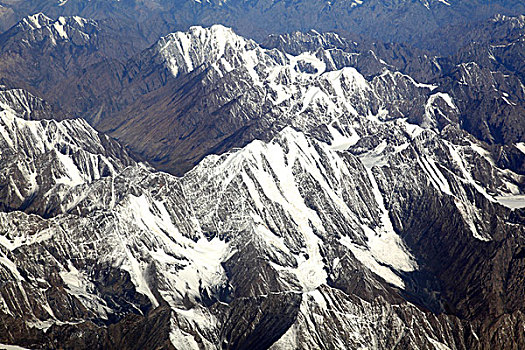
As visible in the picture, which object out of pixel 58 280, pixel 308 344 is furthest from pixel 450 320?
pixel 58 280

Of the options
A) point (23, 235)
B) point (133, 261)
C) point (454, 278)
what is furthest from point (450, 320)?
point (23, 235)

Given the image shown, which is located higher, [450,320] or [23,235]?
[23,235]

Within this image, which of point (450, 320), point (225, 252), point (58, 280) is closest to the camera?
point (450, 320)

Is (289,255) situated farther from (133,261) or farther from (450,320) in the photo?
(450,320)

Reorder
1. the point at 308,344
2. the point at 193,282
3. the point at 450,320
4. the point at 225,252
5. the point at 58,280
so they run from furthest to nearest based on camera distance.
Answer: the point at 225,252, the point at 193,282, the point at 58,280, the point at 450,320, the point at 308,344

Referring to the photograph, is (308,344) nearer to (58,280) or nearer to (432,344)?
(432,344)

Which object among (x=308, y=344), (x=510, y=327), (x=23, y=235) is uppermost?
(x=23, y=235)

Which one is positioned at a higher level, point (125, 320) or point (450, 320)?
point (125, 320)

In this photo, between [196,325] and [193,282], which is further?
[193,282]

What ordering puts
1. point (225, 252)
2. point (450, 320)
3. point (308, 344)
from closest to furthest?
point (308, 344) → point (450, 320) → point (225, 252)

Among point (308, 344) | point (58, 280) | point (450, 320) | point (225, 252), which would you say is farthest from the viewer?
point (225, 252)
